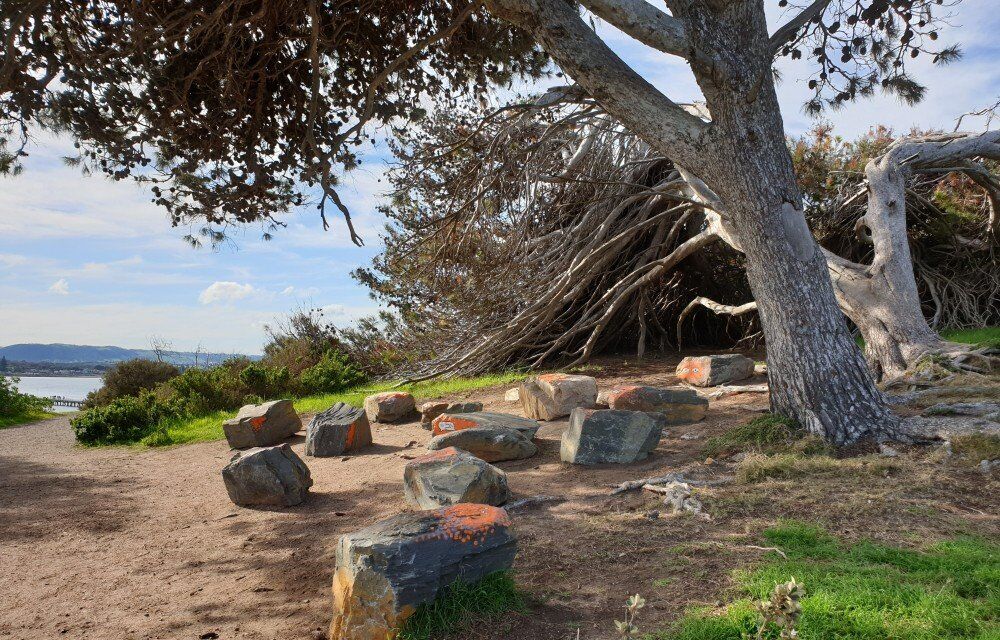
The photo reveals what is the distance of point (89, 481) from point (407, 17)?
6.56 meters

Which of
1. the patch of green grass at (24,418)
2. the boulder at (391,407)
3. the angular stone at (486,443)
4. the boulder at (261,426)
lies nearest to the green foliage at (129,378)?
the patch of green grass at (24,418)

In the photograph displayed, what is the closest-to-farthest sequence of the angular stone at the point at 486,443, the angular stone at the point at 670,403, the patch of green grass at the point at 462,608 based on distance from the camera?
the patch of green grass at the point at 462,608, the angular stone at the point at 486,443, the angular stone at the point at 670,403

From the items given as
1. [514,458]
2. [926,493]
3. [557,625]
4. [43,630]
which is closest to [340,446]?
[514,458]

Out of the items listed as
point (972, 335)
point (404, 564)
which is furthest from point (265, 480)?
point (972, 335)

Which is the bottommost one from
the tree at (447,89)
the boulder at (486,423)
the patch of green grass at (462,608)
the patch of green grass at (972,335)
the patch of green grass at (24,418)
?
the patch of green grass at (24,418)

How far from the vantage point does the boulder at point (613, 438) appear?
19.8ft

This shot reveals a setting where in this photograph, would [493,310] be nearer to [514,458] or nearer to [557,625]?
[514,458]

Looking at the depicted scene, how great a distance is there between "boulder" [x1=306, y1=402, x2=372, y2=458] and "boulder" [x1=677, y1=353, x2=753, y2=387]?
183 inches

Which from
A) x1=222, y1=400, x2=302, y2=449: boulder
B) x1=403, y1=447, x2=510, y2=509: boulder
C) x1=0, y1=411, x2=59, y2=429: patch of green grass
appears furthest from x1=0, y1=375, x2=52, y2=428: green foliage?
x1=403, y1=447, x2=510, y2=509: boulder

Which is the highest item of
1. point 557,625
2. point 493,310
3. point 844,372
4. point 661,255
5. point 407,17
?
point 407,17

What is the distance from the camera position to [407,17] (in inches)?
323

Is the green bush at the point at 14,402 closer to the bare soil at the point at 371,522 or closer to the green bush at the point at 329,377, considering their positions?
the green bush at the point at 329,377

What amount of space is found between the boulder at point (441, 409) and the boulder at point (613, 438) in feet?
7.96

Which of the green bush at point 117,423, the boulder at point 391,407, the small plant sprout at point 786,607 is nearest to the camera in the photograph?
the small plant sprout at point 786,607
